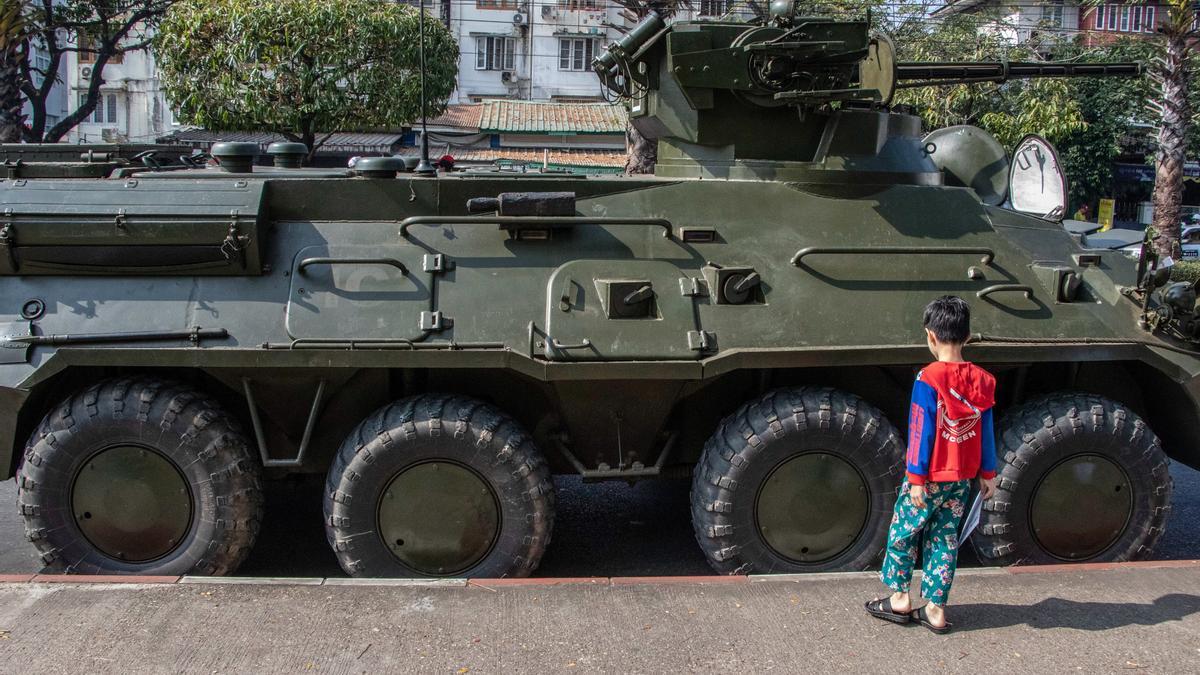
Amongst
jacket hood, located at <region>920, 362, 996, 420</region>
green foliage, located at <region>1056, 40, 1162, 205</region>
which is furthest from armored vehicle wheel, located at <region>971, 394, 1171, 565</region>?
green foliage, located at <region>1056, 40, 1162, 205</region>

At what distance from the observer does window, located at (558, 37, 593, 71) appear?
3588cm

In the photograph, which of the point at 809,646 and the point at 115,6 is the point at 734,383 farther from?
the point at 115,6

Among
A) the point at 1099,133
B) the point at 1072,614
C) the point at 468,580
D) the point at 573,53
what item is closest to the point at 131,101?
the point at 573,53

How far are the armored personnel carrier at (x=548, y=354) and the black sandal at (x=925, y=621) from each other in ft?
2.30

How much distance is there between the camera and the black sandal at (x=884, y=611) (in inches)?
185

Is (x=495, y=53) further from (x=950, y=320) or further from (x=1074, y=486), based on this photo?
(x=950, y=320)

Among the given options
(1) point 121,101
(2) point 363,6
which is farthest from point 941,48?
(1) point 121,101

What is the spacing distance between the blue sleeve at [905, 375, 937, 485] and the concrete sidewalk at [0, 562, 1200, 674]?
29.5 inches

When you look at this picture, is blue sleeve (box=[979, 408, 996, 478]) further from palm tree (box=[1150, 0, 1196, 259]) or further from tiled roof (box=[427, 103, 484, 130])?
tiled roof (box=[427, 103, 484, 130])

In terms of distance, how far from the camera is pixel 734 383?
226 inches

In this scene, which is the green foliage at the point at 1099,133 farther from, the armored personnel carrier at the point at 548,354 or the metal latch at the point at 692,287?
the metal latch at the point at 692,287

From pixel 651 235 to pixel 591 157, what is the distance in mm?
18254

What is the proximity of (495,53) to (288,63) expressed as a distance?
17.4 m

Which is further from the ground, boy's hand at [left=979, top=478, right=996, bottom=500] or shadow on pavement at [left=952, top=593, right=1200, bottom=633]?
boy's hand at [left=979, top=478, right=996, bottom=500]
